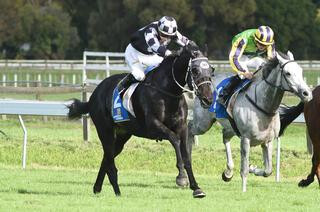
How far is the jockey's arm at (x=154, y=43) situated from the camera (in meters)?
11.9

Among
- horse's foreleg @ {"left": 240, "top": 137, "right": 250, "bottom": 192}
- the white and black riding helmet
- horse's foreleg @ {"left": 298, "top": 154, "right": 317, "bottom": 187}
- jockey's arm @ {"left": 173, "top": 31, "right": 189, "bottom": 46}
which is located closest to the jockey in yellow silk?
jockey's arm @ {"left": 173, "top": 31, "right": 189, "bottom": 46}

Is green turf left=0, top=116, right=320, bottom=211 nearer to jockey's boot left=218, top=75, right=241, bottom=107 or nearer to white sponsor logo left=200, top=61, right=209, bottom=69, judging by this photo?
jockey's boot left=218, top=75, right=241, bottom=107

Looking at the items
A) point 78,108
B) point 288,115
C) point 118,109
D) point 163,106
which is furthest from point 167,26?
point 288,115

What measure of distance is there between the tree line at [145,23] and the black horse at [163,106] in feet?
Result: 145

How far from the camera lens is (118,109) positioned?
39.9 ft

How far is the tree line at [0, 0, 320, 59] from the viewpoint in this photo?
57.7 metres

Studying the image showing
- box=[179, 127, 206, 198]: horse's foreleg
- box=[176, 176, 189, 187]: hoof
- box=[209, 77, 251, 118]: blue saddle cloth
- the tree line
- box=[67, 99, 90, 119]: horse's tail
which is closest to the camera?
box=[179, 127, 206, 198]: horse's foreleg

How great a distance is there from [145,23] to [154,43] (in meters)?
45.0

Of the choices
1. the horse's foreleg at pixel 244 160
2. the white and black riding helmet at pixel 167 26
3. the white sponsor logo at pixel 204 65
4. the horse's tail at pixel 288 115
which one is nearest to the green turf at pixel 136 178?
the horse's foreleg at pixel 244 160

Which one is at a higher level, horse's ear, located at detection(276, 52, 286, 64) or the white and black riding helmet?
the white and black riding helmet

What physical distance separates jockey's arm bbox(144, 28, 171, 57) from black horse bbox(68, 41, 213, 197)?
0.12m

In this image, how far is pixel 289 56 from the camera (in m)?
12.1

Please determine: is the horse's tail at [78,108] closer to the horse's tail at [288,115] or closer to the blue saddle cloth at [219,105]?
the blue saddle cloth at [219,105]

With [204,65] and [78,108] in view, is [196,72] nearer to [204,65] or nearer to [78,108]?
[204,65]
